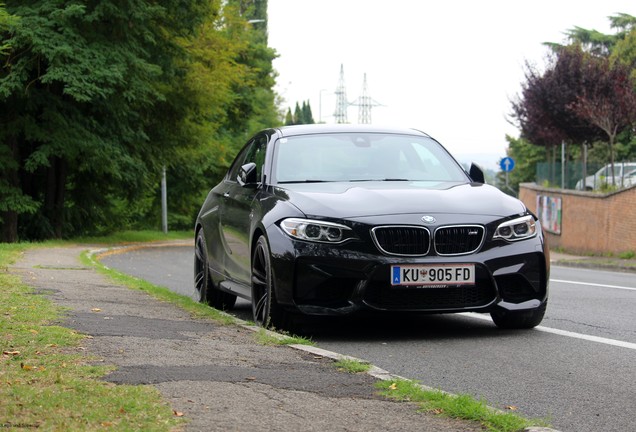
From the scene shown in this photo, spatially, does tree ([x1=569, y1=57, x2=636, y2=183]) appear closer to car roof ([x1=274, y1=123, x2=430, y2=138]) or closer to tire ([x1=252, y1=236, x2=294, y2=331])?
car roof ([x1=274, y1=123, x2=430, y2=138])

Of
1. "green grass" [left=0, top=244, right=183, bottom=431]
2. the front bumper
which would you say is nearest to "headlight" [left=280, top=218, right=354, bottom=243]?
the front bumper

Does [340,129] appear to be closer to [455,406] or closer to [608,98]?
[455,406]

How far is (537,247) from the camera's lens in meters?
8.72

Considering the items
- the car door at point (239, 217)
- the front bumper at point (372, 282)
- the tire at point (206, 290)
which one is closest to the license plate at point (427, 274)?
the front bumper at point (372, 282)

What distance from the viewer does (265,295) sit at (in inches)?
350

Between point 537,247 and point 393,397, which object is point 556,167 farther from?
point 393,397

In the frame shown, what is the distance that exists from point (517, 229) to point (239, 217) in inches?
96.9

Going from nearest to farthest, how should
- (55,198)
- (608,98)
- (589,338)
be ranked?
(589,338) → (55,198) → (608,98)

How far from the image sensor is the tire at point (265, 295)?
8617 mm

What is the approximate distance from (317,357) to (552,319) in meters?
3.60

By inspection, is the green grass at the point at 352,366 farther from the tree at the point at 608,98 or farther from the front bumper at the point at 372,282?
the tree at the point at 608,98

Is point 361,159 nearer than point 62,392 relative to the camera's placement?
No

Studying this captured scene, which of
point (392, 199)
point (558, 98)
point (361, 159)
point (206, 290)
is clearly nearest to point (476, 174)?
point (361, 159)

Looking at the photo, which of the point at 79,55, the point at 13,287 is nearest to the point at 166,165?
the point at 79,55
